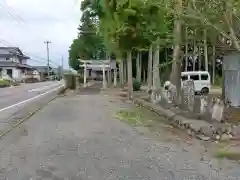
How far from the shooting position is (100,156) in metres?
9.57

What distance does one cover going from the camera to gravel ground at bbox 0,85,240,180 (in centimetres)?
784

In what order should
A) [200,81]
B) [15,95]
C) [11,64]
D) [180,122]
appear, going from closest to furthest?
[180,122]
[200,81]
[15,95]
[11,64]

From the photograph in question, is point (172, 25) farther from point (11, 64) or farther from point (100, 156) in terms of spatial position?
point (11, 64)

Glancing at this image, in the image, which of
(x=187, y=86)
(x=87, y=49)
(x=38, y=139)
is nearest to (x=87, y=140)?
(x=38, y=139)

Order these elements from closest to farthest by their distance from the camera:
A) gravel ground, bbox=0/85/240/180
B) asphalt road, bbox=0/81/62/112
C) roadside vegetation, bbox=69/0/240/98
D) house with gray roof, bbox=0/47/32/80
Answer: gravel ground, bbox=0/85/240/180, roadside vegetation, bbox=69/0/240/98, asphalt road, bbox=0/81/62/112, house with gray roof, bbox=0/47/32/80

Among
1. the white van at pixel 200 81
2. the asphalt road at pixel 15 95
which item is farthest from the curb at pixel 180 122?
the white van at pixel 200 81

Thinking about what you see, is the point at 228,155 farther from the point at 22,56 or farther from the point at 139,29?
the point at 22,56

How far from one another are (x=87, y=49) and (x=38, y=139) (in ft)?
186

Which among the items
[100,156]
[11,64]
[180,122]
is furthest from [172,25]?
[11,64]

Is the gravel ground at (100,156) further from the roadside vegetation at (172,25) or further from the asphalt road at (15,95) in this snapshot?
the asphalt road at (15,95)

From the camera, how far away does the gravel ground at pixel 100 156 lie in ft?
25.7

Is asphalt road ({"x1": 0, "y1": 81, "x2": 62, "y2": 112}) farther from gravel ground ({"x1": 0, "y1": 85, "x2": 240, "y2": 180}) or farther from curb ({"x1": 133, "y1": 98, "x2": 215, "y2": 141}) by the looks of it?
gravel ground ({"x1": 0, "y1": 85, "x2": 240, "y2": 180})

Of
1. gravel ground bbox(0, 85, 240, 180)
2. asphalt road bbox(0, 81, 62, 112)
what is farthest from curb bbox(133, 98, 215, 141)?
asphalt road bbox(0, 81, 62, 112)

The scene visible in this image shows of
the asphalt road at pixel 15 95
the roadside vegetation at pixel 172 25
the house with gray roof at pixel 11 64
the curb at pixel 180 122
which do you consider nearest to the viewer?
the roadside vegetation at pixel 172 25
